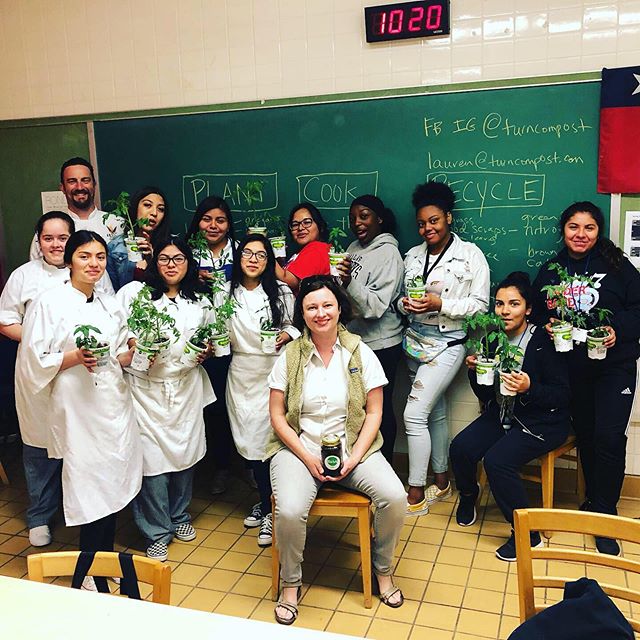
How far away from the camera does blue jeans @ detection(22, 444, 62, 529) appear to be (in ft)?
11.4

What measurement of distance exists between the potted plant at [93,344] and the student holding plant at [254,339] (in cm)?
76

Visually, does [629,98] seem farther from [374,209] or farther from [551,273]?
[374,209]

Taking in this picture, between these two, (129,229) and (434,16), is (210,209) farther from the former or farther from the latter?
(434,16)

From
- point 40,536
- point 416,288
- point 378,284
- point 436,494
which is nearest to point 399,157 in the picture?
point 378,284

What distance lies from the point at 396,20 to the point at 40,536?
3.27 metres

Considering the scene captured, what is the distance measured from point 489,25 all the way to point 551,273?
1340 mm

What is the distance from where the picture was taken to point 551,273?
137 inches

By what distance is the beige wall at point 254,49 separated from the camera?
3516mm

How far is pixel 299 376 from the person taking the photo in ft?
9.85

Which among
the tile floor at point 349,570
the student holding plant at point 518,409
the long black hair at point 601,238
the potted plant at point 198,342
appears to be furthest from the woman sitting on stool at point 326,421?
the long black hair at point 601,238

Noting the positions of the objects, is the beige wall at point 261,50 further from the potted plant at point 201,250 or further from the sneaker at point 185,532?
the sneaker at point 185,532

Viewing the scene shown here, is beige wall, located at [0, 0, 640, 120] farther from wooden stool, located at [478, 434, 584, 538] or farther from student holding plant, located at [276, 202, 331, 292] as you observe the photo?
wooden stool, located at [478, 434, 584, 538]

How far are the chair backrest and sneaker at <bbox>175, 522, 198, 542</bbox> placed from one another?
6.79ft

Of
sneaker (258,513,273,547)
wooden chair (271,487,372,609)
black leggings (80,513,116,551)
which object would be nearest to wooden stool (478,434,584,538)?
wooden chair (271,487,372,609)
